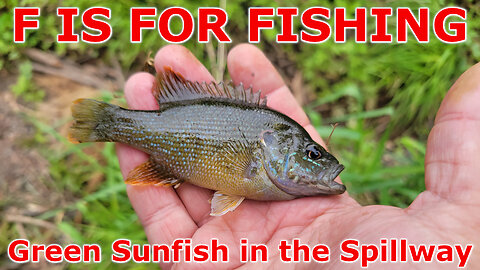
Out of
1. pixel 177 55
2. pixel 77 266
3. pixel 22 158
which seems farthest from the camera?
pixel 22 158

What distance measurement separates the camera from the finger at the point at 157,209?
3.67m

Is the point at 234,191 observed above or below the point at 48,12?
below

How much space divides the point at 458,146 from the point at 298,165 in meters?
1.27

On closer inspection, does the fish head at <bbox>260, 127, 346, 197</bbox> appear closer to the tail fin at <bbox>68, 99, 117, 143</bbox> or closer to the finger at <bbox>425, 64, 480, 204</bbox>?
the finger at <bbox>425, 64, 480, 204</bbox>

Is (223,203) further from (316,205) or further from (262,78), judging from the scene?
(262,78)

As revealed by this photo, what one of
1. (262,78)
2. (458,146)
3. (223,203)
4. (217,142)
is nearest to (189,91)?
(217,142)

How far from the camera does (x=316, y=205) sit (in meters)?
3.41

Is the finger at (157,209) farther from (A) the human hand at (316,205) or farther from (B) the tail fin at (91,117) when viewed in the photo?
(B) the tail fin at (91,117)

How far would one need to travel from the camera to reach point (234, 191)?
11.6 feet

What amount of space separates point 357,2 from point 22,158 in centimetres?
510

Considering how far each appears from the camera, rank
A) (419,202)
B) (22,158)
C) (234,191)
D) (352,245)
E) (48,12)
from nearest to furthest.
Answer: (352,245), (419,202), (234,191), (22,158), (48,12)

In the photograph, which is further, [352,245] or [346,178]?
[346,178]

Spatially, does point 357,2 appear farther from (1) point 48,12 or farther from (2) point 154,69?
(1) point 48,12

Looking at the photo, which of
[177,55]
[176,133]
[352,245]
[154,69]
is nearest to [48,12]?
[154,69]
